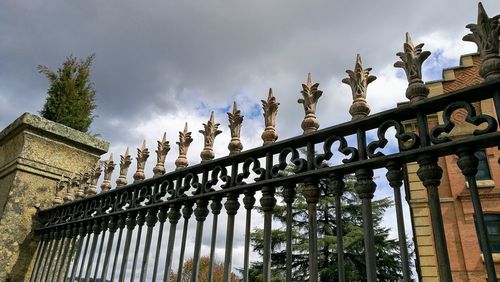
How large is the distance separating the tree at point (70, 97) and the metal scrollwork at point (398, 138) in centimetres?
473

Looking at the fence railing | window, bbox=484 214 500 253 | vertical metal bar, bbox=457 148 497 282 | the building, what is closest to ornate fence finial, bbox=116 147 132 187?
the fence railing

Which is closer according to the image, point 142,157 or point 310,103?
point 310,103

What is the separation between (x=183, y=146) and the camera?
2887 millimetres

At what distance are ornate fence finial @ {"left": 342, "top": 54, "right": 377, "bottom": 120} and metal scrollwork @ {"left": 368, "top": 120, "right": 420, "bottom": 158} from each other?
15 centimetres

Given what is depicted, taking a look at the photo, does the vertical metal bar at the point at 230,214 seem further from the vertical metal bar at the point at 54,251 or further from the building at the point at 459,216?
the building at the point at 459,216

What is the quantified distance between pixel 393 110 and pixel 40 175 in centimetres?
407

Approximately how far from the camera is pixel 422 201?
1261 cm

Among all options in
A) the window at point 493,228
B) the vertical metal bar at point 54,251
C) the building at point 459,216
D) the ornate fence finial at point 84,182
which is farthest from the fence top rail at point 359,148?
the window at point 493,228

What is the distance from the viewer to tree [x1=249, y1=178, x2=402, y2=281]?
45.1 ft

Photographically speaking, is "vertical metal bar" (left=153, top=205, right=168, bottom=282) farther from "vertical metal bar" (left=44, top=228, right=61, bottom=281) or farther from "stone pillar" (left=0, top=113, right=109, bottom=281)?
"stone pillar" (left=0, top=113, right=109, bottom=281)

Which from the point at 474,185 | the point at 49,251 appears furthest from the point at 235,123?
the point at 49,251

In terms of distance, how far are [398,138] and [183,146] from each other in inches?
66.6

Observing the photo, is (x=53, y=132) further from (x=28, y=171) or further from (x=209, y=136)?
(x=209, y=136)

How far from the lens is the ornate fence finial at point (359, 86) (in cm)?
194
